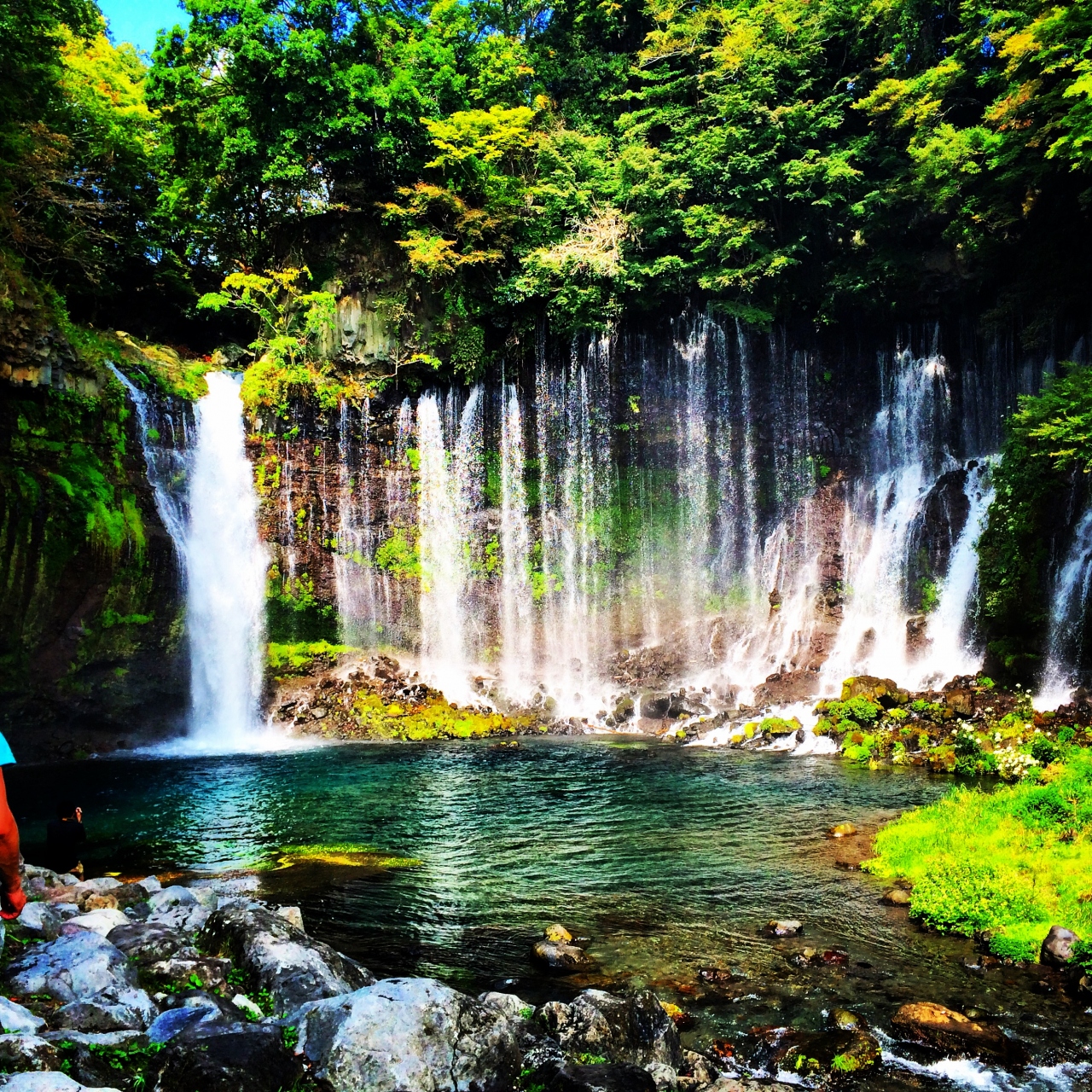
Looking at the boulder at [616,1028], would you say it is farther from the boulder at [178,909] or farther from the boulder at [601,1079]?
the boulder at [178,909]

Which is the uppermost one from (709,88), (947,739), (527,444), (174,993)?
(709,88)

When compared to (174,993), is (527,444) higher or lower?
higher

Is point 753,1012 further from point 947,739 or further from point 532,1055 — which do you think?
point 947,739

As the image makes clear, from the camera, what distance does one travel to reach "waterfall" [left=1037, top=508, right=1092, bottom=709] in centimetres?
1792

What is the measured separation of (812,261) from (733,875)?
73.2 ft

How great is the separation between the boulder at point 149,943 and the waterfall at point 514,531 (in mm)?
20973

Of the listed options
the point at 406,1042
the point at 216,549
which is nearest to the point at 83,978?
the point at 406,1042

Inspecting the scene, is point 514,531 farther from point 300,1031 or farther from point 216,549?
point 300,1031

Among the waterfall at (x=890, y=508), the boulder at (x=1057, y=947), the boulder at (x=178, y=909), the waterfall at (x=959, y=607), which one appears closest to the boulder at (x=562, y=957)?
the boulder at (x=178, y=909)

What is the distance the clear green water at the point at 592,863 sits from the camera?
6.88 metres

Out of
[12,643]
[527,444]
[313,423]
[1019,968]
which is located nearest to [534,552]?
[527,444]

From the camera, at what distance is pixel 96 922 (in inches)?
257

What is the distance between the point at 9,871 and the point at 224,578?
2100cm

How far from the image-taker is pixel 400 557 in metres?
27.0
